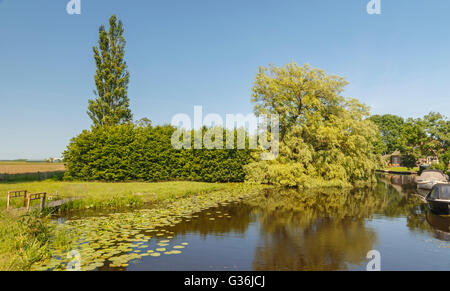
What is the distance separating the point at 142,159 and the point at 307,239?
19.2 meters

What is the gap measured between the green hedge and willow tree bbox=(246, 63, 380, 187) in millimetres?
2631

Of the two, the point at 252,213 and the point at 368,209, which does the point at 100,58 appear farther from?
the point at 368,209

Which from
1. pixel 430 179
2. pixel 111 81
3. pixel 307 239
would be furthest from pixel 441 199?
pixel 111 81

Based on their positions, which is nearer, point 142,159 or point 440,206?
point 440,206

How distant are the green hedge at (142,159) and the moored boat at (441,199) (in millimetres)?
15697

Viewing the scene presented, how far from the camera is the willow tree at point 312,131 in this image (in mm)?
23922

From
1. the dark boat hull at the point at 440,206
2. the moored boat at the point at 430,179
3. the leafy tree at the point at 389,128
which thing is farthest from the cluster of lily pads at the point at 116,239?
the leafy tree at the point at 389,128

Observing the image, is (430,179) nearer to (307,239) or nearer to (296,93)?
(296,93)

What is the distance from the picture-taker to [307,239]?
27.6 ft

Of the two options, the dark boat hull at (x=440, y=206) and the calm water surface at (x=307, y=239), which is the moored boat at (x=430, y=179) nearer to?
the calm water surface at (x=307, y=239)

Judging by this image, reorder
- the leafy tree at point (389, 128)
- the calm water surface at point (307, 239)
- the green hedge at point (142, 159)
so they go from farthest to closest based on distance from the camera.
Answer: the leafy tree at point (389, 128), the green hedge at point (142, 159), the calm water surface at point (307, 239)

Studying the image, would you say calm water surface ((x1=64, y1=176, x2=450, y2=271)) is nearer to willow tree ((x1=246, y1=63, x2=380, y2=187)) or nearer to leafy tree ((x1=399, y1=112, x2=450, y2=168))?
willow tree ((x1=246, y1=63, x2=380, y2=187))

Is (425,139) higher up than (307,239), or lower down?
higher up
